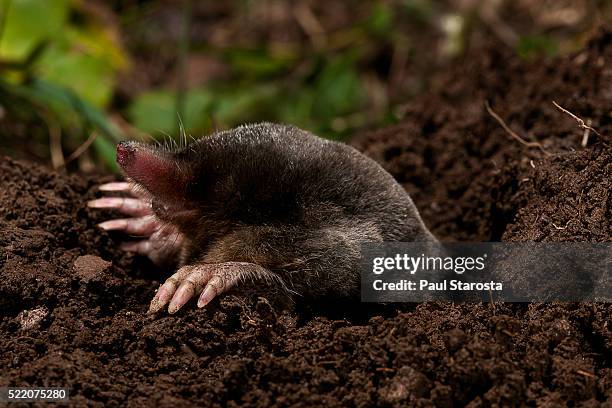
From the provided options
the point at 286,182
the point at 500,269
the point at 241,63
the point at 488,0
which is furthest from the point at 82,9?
the point at 500,269

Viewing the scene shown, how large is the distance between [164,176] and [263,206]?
11.5 inches

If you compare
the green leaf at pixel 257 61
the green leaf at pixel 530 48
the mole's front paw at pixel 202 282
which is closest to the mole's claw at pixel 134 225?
the mole's front paw at pixel 202 282

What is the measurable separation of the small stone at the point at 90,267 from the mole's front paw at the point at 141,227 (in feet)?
0.69

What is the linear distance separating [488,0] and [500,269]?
140 inches

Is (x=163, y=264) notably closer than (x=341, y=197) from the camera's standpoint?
No

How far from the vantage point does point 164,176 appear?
2.12 m

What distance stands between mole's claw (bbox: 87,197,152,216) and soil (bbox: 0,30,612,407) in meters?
0.06

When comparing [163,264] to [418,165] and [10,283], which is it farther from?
[418,165]

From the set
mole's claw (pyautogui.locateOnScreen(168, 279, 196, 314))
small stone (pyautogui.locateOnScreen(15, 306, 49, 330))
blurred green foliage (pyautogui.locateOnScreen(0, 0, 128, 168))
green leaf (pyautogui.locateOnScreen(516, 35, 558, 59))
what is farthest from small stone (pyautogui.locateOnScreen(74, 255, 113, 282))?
green leaf (pyautogui.locateOnScreen(516, 35, 558, 59))

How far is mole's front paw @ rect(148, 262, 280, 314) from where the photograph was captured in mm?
1959

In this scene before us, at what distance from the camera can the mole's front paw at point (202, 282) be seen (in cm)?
196

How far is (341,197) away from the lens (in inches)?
90.7

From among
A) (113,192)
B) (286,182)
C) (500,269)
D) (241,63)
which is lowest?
(500,269)

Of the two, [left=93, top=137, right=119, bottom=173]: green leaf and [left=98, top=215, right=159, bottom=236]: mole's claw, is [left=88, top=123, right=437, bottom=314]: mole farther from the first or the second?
[left=93, top=137, right=119, bottom=173]: green leaf
